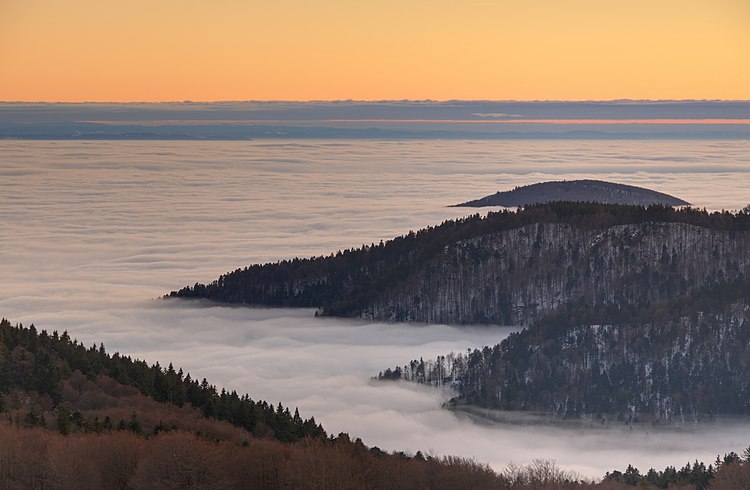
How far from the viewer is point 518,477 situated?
4454 inches

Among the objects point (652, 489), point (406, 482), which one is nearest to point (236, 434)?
point (406, 482)

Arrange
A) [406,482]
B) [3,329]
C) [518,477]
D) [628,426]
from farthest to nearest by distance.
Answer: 1. [628,426]
2. [3,329]
3. [518,477]
4. [406,482]

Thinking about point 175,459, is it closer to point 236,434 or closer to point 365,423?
point 236,434

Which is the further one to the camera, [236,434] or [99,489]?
[236,434]

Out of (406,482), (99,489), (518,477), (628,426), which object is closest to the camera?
(99,489)

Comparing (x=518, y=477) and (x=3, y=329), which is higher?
(x=3, y=329)

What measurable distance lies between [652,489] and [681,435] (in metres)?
79.7

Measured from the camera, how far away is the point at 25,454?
95250mm

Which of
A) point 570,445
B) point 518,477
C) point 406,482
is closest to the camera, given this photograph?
point 406,482

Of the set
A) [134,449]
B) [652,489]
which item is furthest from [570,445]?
[134,449]

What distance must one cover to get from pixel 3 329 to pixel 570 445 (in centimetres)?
7818

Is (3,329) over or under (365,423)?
over

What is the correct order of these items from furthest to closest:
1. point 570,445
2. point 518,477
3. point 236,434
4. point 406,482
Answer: point 570,445 → point 236,434 → point 518,477 → point 406,482

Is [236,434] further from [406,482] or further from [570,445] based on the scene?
[570,445]
